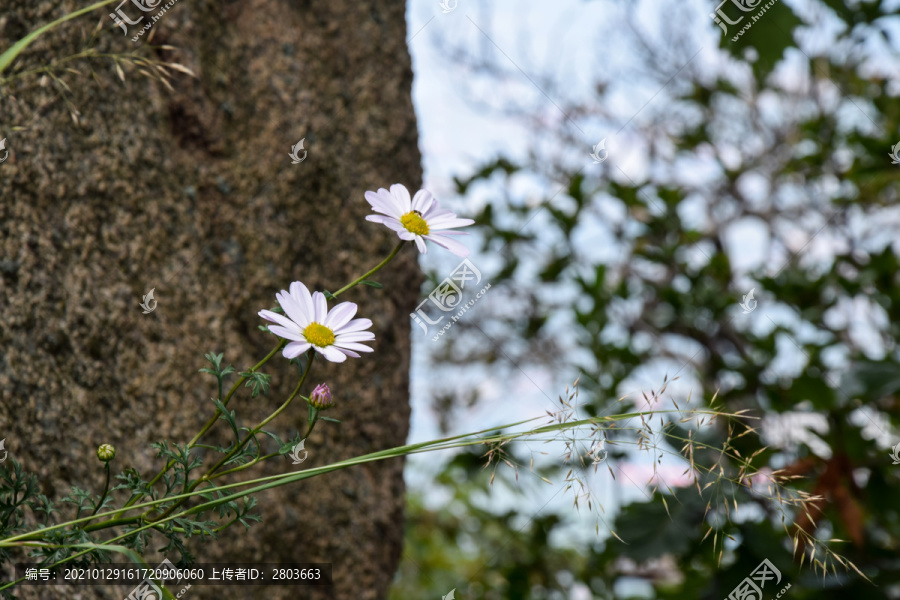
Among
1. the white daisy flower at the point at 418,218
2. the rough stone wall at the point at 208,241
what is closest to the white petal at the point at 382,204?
the white daisy flower at the point at 418,218

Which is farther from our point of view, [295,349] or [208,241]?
[208,241]

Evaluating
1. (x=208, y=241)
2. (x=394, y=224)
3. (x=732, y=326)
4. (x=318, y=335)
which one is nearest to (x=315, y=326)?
(x=318, y=335)

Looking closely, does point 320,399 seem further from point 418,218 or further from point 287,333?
point 418,218

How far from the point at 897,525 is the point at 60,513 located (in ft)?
6.22

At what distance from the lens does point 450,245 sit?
612 mm

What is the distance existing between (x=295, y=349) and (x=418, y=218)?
0.17 metres

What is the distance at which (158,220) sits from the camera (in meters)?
1.06

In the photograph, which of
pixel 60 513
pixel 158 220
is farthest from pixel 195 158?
pixel 60 513

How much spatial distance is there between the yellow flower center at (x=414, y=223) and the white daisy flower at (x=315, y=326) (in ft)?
0.28

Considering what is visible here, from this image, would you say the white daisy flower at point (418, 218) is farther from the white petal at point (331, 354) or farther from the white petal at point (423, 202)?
the white petal at point (331, 354)

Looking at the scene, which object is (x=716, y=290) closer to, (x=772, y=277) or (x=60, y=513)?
(x=772, y=277)

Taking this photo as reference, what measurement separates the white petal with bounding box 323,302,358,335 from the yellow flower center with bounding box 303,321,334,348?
0.09ft

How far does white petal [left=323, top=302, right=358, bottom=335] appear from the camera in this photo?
605 millimetres

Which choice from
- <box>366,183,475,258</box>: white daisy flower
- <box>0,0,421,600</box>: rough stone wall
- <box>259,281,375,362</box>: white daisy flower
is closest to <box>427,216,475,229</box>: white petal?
<box>366,183,475,258</box>: white daisy flower
